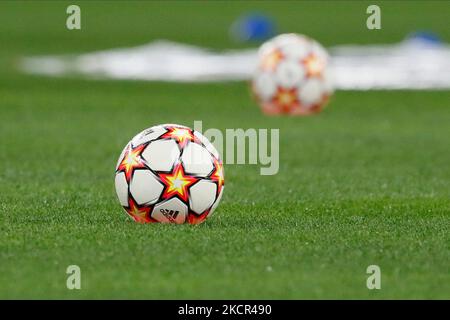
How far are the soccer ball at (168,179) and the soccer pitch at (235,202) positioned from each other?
152 mm

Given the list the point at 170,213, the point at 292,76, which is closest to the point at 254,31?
the point at 292,76

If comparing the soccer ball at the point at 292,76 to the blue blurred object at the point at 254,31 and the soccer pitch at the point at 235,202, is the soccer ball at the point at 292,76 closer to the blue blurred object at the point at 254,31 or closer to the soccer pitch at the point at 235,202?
the soccer pitch at the point at 235,202

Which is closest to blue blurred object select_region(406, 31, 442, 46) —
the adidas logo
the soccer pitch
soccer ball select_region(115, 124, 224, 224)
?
the soccer pitch

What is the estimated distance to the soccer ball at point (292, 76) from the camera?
22.3 m

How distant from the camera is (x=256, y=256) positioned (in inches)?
370

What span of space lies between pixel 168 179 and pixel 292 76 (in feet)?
39.5

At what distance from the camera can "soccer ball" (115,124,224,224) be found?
1044 cm

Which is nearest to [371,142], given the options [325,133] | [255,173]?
[325,133]

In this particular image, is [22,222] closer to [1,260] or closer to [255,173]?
[1,260]

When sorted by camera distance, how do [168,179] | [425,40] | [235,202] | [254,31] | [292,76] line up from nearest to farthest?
1. [168,179]
2. [235,202]
3. [292,76]
4. [425,40]
5. [254,31]

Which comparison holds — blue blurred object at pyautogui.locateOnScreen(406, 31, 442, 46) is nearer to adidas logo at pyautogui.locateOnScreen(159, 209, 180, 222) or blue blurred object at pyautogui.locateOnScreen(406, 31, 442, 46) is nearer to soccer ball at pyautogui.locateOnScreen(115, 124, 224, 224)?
soccer ball at pyautogui.locateOnScreen(115, 124, 224, 224)

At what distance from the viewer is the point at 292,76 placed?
73.0 feet

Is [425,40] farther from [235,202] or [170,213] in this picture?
[170,213]

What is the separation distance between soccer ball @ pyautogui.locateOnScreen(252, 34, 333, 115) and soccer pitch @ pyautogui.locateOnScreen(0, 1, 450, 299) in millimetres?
553
